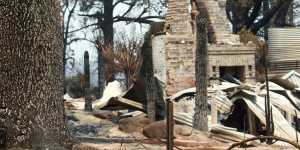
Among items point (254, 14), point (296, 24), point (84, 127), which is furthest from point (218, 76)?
point (296, 24)

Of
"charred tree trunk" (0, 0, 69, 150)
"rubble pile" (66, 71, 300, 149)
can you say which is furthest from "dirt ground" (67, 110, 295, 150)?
"charred tree trunk" (0, 0, 69, 150)

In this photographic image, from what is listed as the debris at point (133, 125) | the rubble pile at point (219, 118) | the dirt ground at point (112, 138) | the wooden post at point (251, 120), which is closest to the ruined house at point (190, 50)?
the rubble pile at point (219, 118)

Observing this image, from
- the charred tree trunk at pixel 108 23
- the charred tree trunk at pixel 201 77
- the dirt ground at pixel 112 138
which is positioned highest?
the charred tree trunk at pixel 108 23

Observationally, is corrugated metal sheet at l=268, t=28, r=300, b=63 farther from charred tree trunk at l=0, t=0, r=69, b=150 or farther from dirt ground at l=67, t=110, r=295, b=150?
charred tree trunk at l=0, t=0, r=69, b=150

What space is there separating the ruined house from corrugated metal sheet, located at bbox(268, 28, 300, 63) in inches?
84.0

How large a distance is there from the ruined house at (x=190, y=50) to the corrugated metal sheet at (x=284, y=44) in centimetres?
213

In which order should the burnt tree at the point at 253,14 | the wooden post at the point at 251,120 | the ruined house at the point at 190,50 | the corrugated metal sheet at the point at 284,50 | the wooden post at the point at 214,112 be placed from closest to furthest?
the wooden post at the point at 251,120, the wooden post at the point at 214,112, the ruined house at the point at 190,50, the corrugated metal sheet at the point at 284,50, the burnt tree at the point at 253,14

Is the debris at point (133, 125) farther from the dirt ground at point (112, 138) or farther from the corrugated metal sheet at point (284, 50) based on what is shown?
the corrugated metal sheet at point (284, 50)

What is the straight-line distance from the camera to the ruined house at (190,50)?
18891 mm

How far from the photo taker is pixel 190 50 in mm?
18875

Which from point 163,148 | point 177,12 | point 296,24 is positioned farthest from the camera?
point 296,24

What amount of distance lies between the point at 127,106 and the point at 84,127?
291 centimetres

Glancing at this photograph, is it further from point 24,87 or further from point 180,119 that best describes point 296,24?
point 24,87

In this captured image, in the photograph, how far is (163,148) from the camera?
10.6m
